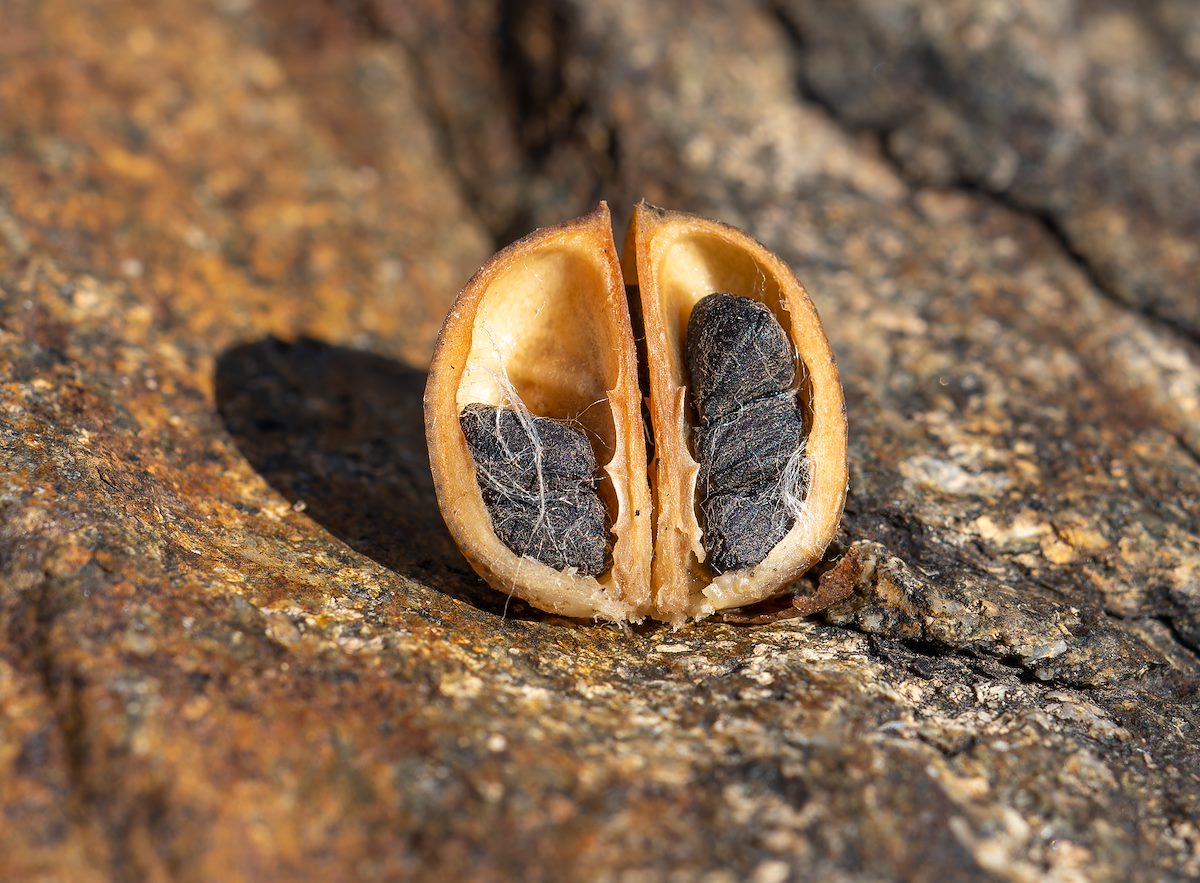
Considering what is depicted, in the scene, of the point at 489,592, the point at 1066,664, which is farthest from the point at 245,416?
the point at 1066,664

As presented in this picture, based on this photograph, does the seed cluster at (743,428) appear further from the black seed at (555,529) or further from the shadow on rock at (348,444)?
the shadow on rock at (348,444)

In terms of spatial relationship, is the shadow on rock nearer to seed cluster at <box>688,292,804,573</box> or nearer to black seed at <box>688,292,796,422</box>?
seed cluster at <box>688,292,804,573</box>

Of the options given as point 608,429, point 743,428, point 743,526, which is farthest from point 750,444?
point 608,429

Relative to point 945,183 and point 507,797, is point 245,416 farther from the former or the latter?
point 945,183

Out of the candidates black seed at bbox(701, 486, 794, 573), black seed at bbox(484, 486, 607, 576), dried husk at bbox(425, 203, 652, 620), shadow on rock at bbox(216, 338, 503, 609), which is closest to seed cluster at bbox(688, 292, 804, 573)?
black seed at bbox(701, 486, 794, 573)

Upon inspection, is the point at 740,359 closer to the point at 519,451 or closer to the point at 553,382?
the point at 553,382
